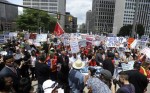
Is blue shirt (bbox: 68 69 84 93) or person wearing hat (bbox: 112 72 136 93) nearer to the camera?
person wearing hat (bbox: 112 72 136 93)

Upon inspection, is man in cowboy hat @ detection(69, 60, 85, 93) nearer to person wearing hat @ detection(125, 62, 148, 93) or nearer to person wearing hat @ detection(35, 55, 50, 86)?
person wearing hat @ detection(35, 55, 50, 86)

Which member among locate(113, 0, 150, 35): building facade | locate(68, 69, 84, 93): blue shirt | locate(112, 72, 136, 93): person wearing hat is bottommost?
locate(68, 69, 84, 93): blue shirt

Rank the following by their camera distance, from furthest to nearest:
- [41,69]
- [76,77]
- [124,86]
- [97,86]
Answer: [41,69], [76,77], [124,86], [97,86]

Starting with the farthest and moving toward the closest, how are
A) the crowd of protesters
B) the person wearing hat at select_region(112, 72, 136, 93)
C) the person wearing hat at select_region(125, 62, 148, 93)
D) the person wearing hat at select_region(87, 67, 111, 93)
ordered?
the person wearing hat at select_region(125, 62, 148, 93) → the person wearing hat at select_region(112, 72, 136, 93) → the person wearing hat at select_region(87, 67, 111, 93) → the crowd of protesters

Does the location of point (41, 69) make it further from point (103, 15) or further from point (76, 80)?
point (103, 15)

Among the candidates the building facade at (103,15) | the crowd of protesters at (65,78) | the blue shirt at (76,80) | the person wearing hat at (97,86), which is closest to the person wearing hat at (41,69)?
the crowd of protesters at (65,78)

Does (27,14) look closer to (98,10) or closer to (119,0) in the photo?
(119,0)

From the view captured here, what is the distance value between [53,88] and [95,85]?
30.7 inches

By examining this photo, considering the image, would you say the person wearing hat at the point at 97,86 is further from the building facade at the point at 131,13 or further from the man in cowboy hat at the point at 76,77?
the building facade at the point at 131,13

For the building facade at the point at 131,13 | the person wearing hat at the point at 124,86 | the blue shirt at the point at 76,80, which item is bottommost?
the blue shirt at the point at 76,80

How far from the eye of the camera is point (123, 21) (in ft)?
451

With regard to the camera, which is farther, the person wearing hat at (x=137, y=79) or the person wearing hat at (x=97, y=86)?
the person wearing hat at (x=137, y=79)

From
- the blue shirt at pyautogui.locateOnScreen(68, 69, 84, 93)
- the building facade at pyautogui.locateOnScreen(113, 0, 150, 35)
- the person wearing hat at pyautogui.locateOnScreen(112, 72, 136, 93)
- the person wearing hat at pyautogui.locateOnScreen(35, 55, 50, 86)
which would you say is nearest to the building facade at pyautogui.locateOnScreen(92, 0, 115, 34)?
the building facade at pyautogui.locateOnScreen(113, 0, 150, 35)

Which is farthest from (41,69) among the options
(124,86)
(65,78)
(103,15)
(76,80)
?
(103,15)
